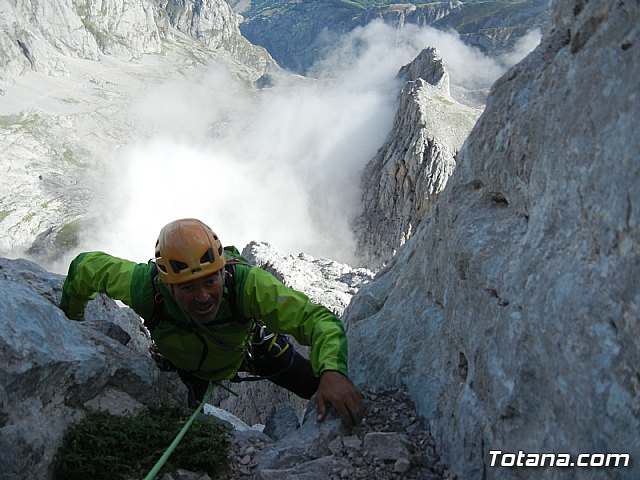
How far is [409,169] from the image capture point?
61.5 m

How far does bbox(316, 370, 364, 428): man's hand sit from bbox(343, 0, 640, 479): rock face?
A: 89 centimetres

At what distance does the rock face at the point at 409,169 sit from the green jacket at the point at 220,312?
52996 mm

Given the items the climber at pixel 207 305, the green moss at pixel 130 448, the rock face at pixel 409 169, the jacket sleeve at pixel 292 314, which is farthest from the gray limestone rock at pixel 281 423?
the rock face at pixel 409 169

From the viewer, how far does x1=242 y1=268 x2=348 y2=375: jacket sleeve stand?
6.39m

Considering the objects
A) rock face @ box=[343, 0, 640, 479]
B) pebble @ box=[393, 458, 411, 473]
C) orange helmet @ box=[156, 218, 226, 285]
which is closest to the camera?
rock face @ box=[343, 0, 640, 479]

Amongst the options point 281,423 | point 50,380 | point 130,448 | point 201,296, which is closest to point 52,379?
point 50,380

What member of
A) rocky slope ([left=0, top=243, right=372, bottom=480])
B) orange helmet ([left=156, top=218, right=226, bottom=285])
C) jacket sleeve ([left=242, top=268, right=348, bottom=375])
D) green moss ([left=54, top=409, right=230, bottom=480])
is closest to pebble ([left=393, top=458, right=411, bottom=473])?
rocky slope ([left=0, top=243, right=372, bottom=480])

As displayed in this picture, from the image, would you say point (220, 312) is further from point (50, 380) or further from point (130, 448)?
point (50, 380)

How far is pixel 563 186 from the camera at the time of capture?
4.34 meters

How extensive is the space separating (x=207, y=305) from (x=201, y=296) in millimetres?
183

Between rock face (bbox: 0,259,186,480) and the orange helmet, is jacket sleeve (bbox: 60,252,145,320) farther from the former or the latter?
the orange helmet

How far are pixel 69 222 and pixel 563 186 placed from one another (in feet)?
453

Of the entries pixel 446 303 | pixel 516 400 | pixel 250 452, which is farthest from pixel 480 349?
pixel 250 452

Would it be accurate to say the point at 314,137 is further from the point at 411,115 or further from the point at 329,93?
the point at 411,115
